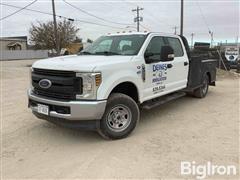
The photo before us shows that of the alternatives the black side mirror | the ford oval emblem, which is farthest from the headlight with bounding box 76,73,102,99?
the black side mirror

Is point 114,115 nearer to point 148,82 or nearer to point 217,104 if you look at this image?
point 148,82

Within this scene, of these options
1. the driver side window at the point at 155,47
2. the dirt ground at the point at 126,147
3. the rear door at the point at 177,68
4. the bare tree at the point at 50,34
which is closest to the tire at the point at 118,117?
the dirt ground at the point at 126,147

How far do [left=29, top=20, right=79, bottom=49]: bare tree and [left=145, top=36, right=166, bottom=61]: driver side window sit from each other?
30.9 m

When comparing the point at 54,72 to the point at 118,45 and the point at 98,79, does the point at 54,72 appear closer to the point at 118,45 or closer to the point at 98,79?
the point at 98,79

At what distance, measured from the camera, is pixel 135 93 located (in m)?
5.10

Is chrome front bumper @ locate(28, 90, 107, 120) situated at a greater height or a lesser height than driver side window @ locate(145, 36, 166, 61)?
lesser

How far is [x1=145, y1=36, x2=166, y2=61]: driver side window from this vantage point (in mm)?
5428

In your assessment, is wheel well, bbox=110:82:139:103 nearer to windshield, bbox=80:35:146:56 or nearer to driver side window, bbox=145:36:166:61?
windshield, bbox=80:35:146:56

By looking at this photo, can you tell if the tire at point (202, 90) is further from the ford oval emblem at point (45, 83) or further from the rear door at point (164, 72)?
the ford oval emblem at point (45, 83)

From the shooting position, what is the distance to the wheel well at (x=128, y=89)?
488 cm

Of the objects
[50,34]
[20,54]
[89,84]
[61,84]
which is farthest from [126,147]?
[20,54]

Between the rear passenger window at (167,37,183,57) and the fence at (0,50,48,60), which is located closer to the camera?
the rear passenger window at (167,37,183,57)

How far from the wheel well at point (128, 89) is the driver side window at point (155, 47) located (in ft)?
2.66

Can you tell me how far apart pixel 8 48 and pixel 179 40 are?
193 feet
